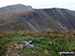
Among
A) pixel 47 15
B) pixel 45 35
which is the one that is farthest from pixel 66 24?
pixel 45 35

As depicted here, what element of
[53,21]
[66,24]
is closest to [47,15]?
[53,21]

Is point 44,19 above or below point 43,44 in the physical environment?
below

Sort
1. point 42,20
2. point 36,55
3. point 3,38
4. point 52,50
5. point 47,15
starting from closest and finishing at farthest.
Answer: point 36,55
point 52,50
point 3,38
point 42,20
point 47,15

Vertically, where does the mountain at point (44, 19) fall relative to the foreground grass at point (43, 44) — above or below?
below

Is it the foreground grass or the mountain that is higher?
the foreground grass

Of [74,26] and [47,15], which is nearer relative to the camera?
[74,26]

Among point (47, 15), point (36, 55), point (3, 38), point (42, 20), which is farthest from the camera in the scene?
point (47, 15)

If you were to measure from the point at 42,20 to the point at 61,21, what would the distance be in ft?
69.6

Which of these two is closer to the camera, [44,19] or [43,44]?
[43,44]

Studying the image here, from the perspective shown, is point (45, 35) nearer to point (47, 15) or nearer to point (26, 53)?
point (26, 53)

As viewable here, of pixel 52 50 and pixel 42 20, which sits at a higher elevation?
pixel 52 50

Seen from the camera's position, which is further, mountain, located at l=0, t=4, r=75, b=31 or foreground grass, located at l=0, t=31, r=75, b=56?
mountain, located at l=0, t=4, r=75, b=31

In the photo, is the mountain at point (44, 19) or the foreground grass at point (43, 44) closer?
the foreground grass at point (43, 44)

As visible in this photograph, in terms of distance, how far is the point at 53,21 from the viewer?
133500mm
